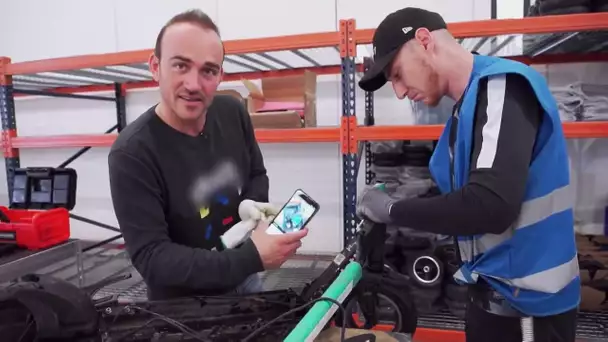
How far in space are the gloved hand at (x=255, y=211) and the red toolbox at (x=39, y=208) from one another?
125cm

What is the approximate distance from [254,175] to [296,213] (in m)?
0.38

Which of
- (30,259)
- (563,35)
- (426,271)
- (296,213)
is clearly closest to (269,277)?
(426,271)

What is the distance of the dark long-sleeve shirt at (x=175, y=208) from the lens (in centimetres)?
102

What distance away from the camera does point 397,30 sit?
3.41 feet

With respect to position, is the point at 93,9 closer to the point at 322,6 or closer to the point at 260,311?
the point at 322,6

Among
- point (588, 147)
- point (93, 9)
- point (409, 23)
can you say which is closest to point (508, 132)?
point (409, 23)

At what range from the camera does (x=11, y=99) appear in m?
2.40

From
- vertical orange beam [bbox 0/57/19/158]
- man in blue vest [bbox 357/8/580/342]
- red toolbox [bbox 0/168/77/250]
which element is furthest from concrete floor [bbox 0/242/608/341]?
man in blue vest [bbox 357/8/580/342]

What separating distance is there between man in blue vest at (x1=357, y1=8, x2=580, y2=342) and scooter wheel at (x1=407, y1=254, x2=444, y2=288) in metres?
0.83

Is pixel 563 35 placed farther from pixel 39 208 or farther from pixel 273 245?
pixel 39 208

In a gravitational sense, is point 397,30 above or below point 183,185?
above

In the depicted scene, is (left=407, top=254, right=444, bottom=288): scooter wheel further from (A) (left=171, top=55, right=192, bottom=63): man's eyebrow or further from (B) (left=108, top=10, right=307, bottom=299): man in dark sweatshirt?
(A) (left=171, top=55, right=192, bottom=63): man's eyebrow

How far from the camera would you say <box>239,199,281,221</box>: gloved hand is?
1.20 metres

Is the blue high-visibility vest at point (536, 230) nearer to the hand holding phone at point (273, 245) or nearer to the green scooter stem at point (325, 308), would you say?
the green scooter stem at point (325, 308)
